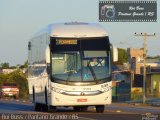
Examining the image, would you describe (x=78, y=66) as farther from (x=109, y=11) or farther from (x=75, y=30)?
(x=109, y=11)

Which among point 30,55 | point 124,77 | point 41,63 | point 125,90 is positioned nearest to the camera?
Answer: point 41,63

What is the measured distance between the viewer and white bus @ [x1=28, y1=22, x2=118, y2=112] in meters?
29.8

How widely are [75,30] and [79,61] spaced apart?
5.27ft

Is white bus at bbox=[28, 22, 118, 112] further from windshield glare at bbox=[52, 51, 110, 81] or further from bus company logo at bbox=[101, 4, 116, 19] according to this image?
bus company logo at bbox=[101, 4, 116, 19]

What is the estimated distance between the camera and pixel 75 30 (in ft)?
101

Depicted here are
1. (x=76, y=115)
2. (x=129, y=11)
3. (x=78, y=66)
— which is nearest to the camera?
(x=76, y=115)

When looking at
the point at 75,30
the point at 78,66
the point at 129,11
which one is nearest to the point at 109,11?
the point at 129,11

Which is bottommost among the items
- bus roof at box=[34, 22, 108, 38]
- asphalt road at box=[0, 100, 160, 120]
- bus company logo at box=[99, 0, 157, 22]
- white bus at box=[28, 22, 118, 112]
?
asphalt road at box=[0, 100, 160, 120]

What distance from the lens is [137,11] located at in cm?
5656

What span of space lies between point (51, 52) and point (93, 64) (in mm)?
1918

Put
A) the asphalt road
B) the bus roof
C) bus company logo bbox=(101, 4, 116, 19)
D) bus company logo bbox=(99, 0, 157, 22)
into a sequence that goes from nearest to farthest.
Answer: the asphalt road → the bus roof → bus company logo bbox=(99, 0, 157, 22) → bus company logo bbox=(101, 4, 116, 19)

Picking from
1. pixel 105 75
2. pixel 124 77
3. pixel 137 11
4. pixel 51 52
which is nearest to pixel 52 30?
pixel 51 52

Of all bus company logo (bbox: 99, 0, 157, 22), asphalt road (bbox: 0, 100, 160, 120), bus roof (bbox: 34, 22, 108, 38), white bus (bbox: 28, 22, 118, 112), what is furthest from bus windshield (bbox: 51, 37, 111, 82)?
bus company logo (bbox: 99, 0, 157, 22)

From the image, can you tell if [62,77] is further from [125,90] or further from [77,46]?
[125,90]
